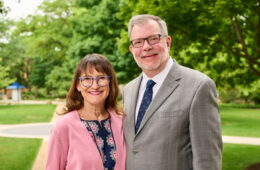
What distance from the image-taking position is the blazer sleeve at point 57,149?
120 inches

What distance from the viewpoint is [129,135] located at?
10.4 feet

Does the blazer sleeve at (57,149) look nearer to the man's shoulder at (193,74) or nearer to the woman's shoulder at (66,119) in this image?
the woman's shoulder at (66,119)

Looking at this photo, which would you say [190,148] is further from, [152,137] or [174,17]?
[174,17]

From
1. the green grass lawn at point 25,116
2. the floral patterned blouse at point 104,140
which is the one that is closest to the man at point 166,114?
the floral patterned blouse at point 104,140

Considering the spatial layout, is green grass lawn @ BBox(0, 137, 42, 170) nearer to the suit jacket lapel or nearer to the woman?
the woman

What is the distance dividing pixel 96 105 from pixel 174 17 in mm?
4749

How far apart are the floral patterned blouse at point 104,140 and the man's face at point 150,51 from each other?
0.76 meters

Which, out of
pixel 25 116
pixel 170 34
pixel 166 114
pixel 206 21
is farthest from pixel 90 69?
pixel 25 116

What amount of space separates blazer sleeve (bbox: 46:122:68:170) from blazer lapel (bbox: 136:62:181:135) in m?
0.75

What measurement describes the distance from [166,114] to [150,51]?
0.69 meters

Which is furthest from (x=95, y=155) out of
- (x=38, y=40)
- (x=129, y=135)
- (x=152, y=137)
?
(x=38, y=40)

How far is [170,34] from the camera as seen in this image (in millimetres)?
8023

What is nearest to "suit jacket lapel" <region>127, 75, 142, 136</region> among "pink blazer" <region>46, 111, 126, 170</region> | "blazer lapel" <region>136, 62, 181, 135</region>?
"blazer lapel" <region>136, 62, 181, 135</region>

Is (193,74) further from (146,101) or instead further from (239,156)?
(239,156)
